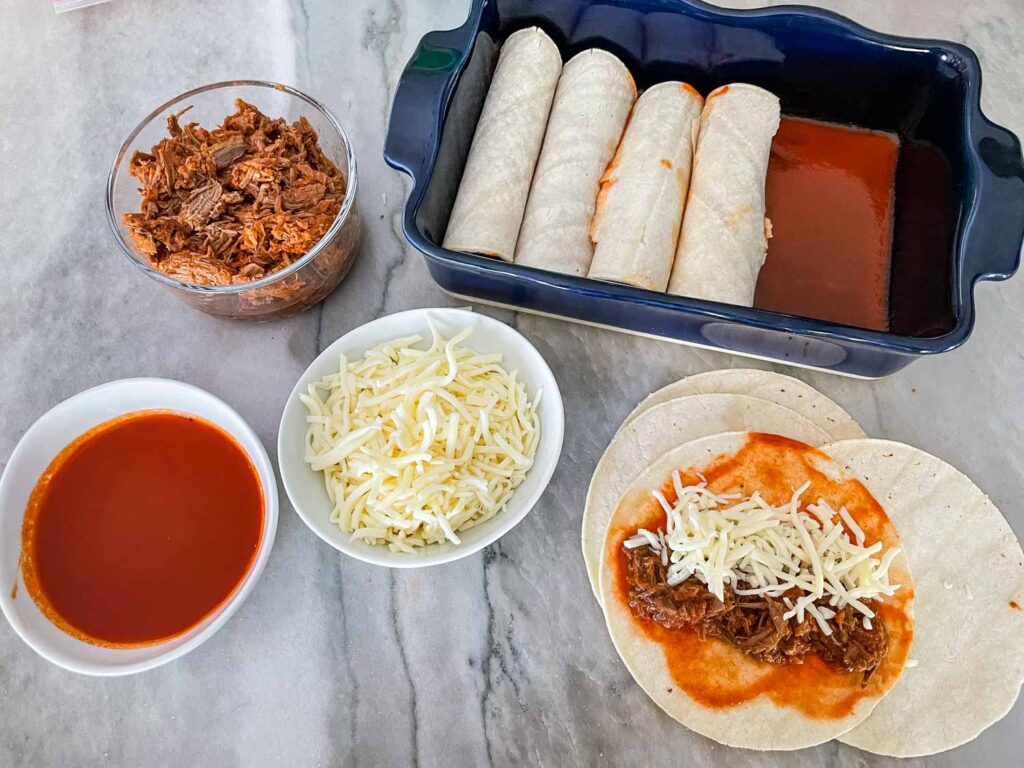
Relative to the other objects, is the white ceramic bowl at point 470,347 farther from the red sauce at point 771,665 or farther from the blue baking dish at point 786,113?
the red sauce at point 771,665

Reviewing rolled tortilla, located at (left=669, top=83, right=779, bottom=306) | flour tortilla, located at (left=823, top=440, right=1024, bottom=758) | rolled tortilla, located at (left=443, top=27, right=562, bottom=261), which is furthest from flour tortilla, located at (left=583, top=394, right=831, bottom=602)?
rolled tortilla, located at (left=443, top=27, right=562, bottom=261)

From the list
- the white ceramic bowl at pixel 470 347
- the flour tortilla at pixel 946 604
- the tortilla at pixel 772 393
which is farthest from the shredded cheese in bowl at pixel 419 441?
the flour tortilla at pixel 946 604

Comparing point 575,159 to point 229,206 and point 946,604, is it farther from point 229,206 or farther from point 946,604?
point 946,604

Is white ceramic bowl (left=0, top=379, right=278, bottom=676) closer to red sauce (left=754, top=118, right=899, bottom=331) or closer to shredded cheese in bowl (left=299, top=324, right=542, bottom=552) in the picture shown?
shredded cheese in bowl (left=299, top=324, right=542, bottom=552)

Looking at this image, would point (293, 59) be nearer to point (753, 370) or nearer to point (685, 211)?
point (685, 211)

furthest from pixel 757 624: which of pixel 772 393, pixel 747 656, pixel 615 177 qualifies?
pixel 615 177

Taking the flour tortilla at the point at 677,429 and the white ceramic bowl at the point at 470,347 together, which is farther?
the flour tortilla at the point at 677,429

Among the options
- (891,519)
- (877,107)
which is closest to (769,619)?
(891,519)
